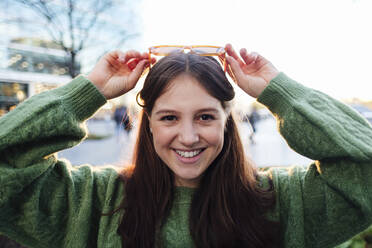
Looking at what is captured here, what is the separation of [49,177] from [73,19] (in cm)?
461

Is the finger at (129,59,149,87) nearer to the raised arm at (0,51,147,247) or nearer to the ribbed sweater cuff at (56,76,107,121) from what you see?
the raised arm at (0,51,147,247)

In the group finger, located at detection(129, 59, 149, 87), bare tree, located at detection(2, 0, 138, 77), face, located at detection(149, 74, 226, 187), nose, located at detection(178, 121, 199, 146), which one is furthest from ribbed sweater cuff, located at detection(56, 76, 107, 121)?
bare tree, located at detection(2, 0, 138, 77)

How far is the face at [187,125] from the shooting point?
144 cm

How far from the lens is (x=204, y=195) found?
164 cm

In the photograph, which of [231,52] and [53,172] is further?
[231,52]

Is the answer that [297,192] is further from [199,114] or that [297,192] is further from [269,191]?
[199,114]

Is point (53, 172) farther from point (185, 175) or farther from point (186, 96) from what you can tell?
point (186, 96)

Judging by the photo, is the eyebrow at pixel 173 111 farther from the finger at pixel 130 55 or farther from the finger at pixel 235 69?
the finger at pixel 130 55

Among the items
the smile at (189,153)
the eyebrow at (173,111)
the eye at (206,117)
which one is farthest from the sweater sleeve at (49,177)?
the eye at (206,117)

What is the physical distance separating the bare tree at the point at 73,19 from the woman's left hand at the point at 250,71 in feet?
13.1

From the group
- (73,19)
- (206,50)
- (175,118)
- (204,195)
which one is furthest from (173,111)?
(73,19)

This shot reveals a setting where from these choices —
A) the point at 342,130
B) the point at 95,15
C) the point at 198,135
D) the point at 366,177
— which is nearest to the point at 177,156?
the point at 198,135

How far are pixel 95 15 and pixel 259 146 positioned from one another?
22.8ft

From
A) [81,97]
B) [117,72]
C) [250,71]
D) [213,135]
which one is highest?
[250,71]
